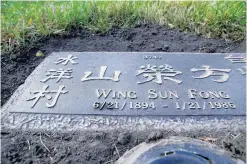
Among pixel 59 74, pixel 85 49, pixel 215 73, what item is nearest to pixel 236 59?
pixel 215 73

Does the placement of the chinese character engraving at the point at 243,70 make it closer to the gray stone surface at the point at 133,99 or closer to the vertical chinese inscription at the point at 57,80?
the gray stone surface at the point at 133,99

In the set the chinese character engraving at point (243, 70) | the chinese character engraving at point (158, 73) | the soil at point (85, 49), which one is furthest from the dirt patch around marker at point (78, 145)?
the chinese character engraving at point (243, 70)

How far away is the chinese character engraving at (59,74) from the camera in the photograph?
2851mm

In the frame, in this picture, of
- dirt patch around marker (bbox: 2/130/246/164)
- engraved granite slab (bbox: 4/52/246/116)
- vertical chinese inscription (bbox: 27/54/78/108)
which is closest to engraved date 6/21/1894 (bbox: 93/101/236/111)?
engraved granite slab (bbox: 4/52/246/116)

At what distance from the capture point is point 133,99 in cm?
259

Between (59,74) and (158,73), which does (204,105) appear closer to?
(158,73)

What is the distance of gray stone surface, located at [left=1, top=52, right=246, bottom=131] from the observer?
2441mm

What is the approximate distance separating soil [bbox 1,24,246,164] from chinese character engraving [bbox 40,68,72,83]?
0.34m

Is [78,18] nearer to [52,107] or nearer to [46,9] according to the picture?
[46,9]

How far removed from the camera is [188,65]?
9.89 feet

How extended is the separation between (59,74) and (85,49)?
674 mm

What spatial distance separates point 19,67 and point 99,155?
1.50 meters

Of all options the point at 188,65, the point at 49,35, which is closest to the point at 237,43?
the point at 188,65

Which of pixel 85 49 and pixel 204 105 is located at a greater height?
pixel 85 49
